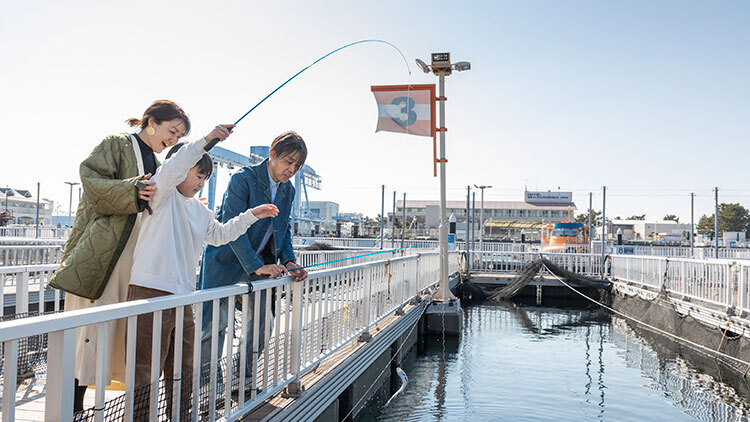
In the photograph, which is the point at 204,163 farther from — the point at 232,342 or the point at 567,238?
the point at 567,238

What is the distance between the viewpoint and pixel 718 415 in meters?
5.08

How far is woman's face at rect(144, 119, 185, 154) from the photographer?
2.47 m

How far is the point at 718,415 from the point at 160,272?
214 inches

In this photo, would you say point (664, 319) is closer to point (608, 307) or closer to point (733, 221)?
point (608, 307)

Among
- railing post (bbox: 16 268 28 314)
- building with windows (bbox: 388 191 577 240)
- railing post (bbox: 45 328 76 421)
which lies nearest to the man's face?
railing post (bbox: 45 328 76 421)

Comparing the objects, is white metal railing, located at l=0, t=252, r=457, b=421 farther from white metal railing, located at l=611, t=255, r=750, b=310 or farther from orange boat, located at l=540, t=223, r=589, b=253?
orange boat, located at l=540, t=223, r=589, b=253

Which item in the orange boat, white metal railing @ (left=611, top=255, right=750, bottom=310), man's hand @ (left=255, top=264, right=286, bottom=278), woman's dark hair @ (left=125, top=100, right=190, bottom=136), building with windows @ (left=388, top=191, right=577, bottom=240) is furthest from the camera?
building with windows @ (left=388, top=191, right=577, bottom=240)

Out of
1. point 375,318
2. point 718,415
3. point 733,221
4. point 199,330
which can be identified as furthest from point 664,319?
point 733,221

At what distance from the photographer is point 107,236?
87.5 inches

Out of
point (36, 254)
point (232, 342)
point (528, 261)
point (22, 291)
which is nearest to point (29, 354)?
point (22, 291)

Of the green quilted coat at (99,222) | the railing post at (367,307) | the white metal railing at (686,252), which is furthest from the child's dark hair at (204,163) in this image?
the white metal railing at (686,252)

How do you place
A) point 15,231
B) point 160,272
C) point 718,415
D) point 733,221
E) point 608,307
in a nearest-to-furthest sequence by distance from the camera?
point 160,272 → point 718,415 → point 608,307 → point 15,231 → point 733,221

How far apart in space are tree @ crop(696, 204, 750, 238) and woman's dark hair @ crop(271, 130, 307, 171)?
292 feet

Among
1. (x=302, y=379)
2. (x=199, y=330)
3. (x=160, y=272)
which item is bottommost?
(x=302, y=379)
